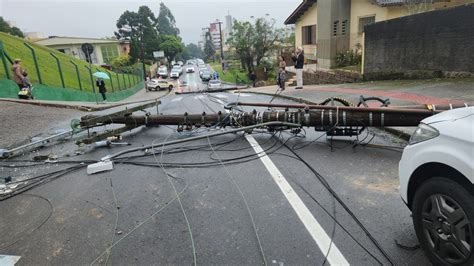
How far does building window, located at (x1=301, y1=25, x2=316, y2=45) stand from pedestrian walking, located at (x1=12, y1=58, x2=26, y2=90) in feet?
73.6

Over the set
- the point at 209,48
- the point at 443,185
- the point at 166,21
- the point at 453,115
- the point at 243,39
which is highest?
the point at 166,21

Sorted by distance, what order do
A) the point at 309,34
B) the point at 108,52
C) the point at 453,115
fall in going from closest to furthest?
the point at 453,115, the point at 309,34, the point at 108,52

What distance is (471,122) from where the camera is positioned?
226 centimetres

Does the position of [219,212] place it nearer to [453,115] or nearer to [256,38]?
[453,115]

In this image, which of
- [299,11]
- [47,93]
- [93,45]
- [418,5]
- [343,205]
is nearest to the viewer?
[343,205]

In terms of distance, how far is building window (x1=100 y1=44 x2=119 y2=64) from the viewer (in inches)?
2732

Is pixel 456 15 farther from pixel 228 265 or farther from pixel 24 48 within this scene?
pixel 24 48

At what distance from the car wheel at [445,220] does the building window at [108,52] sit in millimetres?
74551

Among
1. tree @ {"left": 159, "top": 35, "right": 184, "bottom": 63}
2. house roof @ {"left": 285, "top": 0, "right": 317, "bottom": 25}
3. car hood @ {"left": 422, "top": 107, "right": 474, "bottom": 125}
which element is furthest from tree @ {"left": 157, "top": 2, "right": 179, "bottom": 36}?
car hood @ {"left": 422, "top": 107, "right": 474, "bottom": 125}

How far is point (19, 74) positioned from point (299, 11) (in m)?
23.0

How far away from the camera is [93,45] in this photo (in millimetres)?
61750

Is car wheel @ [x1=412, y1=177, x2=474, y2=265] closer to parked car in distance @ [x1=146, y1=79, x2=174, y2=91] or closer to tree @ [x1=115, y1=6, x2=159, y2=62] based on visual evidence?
parked car in distance @ [x1=146, y1=79, x2=174, y2=91]

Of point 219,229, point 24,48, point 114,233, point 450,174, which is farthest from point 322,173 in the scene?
point 24,48

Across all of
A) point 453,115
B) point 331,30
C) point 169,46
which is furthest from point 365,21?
point 169,46
